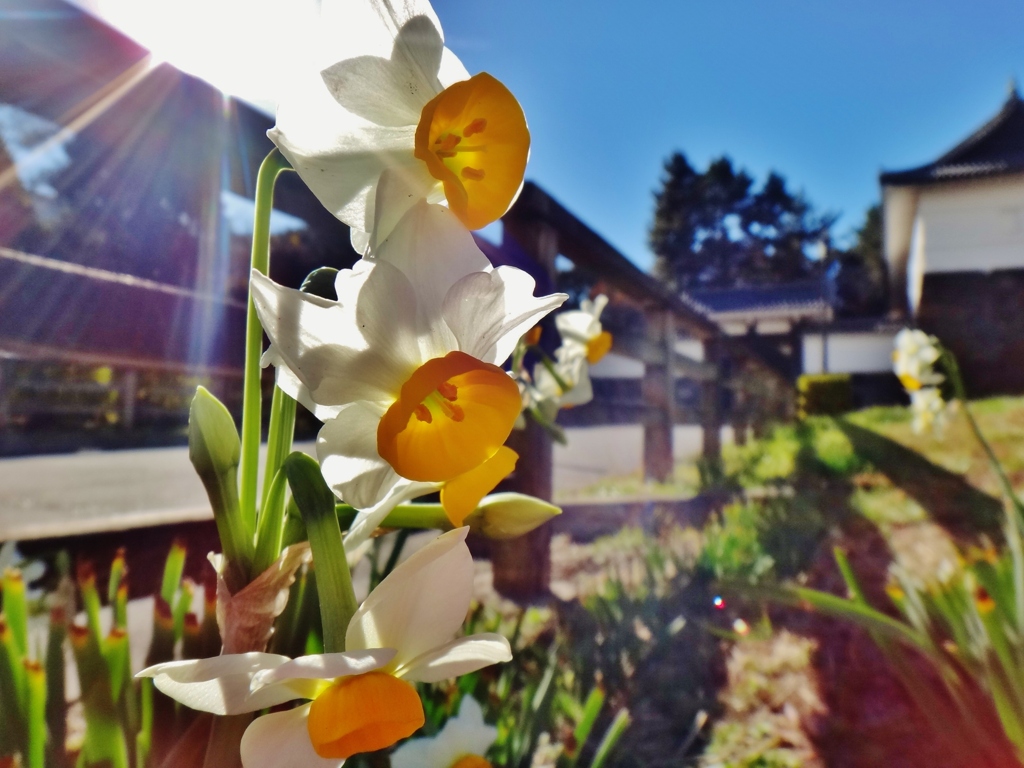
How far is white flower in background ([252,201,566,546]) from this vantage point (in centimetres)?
16

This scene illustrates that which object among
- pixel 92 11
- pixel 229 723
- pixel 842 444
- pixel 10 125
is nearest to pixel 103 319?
pixel 92 11

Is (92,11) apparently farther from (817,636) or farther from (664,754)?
(817,636)

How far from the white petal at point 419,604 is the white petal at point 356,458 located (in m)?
0.02

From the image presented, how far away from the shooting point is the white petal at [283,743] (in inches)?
6.5

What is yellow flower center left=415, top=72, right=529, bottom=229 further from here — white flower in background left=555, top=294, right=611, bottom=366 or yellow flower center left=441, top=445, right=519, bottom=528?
white flower in background left=555, top=294, right=611, bottom=366

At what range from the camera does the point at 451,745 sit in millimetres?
371

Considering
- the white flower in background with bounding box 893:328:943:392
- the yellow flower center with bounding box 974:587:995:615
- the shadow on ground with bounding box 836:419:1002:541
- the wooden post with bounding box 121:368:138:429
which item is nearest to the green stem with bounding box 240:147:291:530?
the yellow flower center with bounding box 974:587:995:615

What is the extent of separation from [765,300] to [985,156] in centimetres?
217

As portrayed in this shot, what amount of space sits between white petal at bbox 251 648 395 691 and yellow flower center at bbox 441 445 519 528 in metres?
0.04

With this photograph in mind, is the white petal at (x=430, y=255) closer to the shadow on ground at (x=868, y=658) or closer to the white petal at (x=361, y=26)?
the white petal at (x=361, y=26)

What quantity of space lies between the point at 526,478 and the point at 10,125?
1.05 m

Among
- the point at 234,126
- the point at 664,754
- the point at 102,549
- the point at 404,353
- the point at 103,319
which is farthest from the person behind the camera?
the point at 664,754

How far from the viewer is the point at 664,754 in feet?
3.08

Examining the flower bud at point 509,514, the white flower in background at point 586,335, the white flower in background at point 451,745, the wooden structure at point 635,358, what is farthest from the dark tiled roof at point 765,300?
the flower bud at point 509,514
